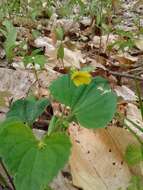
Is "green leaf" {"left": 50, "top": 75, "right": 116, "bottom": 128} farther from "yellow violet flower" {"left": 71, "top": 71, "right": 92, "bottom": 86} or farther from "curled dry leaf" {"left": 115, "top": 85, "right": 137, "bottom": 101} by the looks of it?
"curled dry leaf" {"left": 115, "top": 85, "right": 137, "bottom": 101}

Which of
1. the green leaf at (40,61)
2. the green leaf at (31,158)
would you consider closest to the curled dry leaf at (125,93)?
the green leaf at (40,61)

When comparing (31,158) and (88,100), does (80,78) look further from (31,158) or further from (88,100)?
(31,158)

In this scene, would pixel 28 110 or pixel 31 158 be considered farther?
pixel 28 110

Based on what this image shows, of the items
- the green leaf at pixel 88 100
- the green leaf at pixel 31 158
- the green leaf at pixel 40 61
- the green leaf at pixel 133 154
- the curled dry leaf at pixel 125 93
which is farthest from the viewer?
the curled dry leaf at pixel 125 93

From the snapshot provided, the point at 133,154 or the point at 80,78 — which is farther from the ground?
the point at 80,78

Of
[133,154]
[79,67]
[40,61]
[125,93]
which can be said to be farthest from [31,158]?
[79,67]

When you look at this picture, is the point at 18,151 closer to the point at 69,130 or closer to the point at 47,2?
the point at 69,130

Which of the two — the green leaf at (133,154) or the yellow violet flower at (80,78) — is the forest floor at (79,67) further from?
the yellow violet flower at (80,78)
